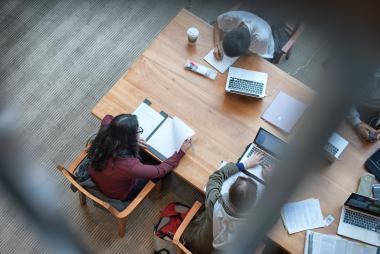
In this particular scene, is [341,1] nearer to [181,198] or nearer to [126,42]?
[181,198]

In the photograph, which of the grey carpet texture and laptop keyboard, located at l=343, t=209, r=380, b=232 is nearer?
laptop keyboard, located at l=343, t=209, r=380, b=232

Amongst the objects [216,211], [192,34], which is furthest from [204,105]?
[216,211]

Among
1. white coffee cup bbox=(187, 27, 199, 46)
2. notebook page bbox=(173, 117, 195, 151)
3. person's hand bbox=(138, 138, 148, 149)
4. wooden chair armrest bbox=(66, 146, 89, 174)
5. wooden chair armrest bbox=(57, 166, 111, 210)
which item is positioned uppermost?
white coffee cup bbox=(187, 27, 199, 46)

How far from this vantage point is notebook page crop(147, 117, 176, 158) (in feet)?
8.21

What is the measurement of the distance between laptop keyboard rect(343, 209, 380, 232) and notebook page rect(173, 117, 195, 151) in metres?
0.91

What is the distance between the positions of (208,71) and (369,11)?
2447mm

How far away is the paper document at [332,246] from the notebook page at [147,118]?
99 cm

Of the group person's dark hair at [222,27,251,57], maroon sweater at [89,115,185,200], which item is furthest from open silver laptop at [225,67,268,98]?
maroon sweater at [89,115,185,200]

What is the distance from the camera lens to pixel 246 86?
2.60 meters

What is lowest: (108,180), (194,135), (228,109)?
(108,180)

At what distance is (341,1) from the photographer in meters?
0.23

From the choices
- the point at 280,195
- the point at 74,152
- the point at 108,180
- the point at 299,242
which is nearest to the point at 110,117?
the point at 108,180

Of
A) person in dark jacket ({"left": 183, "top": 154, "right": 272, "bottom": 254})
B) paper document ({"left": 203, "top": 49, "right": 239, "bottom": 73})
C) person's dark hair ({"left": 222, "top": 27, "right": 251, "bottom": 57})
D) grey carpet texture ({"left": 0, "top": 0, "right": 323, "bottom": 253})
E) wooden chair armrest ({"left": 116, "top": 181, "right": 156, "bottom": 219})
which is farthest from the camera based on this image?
grey carpet texture ({"left": 0, "top": 0, "right": 323, "bottom": 253})

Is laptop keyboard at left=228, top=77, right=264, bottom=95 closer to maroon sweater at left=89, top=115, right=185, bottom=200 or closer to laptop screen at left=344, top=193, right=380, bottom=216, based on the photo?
maroon sweater at left=89, top=115, right=185, bottom=200
